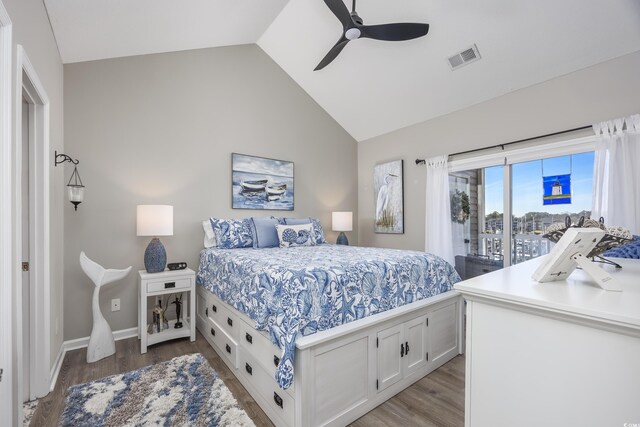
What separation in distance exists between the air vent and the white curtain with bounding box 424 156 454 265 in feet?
3.49

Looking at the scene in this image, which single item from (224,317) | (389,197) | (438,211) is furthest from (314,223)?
(224,317)

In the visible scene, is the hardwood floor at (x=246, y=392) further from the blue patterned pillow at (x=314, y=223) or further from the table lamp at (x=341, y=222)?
the table lamp at (x=341, y=222)

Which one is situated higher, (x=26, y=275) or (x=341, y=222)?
(x=341, y=222)

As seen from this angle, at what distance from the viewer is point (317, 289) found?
5.63 ft

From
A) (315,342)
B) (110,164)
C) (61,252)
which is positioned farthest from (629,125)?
(61,252)

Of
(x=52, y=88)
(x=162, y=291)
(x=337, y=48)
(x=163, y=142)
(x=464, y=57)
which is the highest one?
(x=464, y=57)

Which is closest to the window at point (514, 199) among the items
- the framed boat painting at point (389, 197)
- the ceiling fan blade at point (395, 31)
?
the framed boat painting at point (389, 197)

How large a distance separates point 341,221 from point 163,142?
2.52 meters

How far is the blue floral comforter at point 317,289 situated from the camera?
5.40ft

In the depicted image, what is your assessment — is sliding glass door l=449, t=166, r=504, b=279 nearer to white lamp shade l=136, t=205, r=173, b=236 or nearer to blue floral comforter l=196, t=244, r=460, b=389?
blue floral comforter l=196, t=244, r=460, b=389

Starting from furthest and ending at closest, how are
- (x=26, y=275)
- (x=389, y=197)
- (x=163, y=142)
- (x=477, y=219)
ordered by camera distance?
(x=389, y=197) → (x=477, y=219) → (x=163, y=142) → (x=26, y=275)

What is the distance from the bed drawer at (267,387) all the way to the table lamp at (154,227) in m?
1.30

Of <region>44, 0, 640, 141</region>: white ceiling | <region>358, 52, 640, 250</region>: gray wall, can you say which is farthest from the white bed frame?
<region>44, 0, 640, 141</region>: white ceiling

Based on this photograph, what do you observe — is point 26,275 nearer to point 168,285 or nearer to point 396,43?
point 168,285
